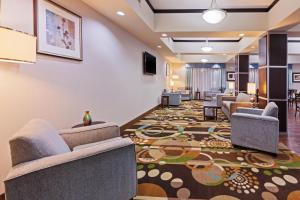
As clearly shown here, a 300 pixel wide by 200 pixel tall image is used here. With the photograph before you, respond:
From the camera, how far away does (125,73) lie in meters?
5.46

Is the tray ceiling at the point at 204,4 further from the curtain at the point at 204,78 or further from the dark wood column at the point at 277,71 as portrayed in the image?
the curtain at the point at 204,78

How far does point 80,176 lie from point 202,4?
4.63 m

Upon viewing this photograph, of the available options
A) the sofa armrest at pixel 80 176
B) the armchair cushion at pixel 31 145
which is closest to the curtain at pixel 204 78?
the sofa armrest at pixel 80 176

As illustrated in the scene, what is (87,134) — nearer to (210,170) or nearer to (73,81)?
(73,81)

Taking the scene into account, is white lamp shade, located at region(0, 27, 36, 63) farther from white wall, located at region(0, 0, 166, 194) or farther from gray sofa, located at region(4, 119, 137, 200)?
gray sofa, located at region(4, 119, 137, 200)

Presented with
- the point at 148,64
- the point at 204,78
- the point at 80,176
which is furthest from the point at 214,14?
the point at 204,78

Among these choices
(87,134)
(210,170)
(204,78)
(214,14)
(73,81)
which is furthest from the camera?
(204,78)

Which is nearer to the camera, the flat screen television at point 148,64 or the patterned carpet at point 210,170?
the patterned carpet at point 210,170

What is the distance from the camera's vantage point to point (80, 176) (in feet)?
5.50

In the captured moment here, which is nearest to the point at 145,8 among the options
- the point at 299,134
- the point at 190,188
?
the point at 190,188

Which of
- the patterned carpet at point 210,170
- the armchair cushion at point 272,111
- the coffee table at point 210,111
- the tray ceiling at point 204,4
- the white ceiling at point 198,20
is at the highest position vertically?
the tray ceiling at point 204,4

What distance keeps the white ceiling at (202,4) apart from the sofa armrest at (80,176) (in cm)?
391

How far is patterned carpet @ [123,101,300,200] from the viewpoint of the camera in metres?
2.35

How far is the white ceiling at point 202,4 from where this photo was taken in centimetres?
466
